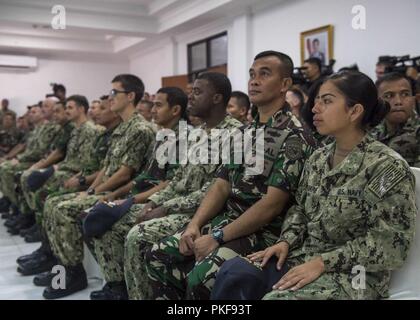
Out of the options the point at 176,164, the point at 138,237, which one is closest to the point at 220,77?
the point at 176,164

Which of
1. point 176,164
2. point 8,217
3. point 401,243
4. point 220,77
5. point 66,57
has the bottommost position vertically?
point 8,217

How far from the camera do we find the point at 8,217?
502cm

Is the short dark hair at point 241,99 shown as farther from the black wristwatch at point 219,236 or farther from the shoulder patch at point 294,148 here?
the black wristwatch at point 219,236

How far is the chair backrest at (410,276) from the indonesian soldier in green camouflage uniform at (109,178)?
5.97 ft

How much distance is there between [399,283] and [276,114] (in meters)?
0.82

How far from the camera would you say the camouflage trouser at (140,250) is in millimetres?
2078

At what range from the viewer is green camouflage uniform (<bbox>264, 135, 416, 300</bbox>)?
1.34 metres

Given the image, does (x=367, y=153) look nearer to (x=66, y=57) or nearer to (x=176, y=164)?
(x=176, y=164)

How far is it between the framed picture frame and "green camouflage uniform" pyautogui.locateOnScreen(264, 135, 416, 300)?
3853 mm

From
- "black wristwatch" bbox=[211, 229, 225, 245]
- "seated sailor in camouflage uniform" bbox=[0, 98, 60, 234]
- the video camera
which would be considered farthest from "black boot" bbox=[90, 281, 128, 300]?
"seated sailor in camouflage uniform" bbox=[0, 98, 60, 234]

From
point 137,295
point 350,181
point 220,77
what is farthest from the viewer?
point 220,77

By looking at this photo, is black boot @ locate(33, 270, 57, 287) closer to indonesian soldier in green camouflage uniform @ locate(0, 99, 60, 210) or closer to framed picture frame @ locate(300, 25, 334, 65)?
indonesian soldier in green camouflage uniform @ locate(0, 99, 60, 210)

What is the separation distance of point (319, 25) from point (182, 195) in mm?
3571

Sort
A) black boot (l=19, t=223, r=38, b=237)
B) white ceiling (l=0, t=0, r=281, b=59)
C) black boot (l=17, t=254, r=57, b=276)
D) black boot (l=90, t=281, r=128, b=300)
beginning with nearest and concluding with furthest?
black boot (l=90, t=281, r=128, b=300)
black boot (l=17, t=254, r=57, b=276)
black boot (l=19, t=223, r=38, b=237)
white ceiling (l=0, t=0, r=281, b=59)
